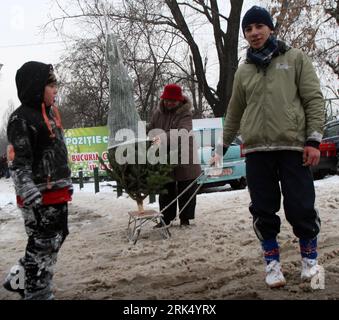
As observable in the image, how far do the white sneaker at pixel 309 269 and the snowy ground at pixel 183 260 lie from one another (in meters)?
0.09

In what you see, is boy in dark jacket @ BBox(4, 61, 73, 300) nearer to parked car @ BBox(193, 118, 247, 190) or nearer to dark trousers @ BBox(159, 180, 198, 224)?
dark trousers @ BBox(159, 180, 198, 224)

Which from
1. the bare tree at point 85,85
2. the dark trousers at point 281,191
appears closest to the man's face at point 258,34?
the dark trousers at point 281,191

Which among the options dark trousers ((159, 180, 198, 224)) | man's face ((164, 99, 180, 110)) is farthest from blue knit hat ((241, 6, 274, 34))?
dark trousers ((159, 180, 198, 224))

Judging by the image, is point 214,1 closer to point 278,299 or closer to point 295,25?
point 295,25

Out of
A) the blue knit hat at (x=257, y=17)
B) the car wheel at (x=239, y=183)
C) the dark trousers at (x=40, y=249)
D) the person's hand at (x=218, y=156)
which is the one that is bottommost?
the car wheel at (x=239, y=183)

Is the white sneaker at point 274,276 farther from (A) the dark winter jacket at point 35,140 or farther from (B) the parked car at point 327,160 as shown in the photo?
(B) the parked car at point 327,160

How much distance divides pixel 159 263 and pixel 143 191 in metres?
1.42

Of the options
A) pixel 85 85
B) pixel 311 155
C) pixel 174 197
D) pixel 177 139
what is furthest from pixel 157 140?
pixel 85 85

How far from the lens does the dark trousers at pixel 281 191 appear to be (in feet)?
11.1

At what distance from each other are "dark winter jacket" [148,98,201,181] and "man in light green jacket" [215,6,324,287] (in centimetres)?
231

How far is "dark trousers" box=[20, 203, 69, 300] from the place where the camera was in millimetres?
3205

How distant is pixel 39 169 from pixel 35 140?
0.66 feet

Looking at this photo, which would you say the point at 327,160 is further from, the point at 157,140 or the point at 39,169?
the point at 39,169

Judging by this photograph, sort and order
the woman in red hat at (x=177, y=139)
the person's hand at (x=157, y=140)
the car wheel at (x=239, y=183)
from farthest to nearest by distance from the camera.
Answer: the car wheel at (x=239, y=183) < the woman in red hat at (x=177, y=139) < the person's hand at (x=157, y=140)
